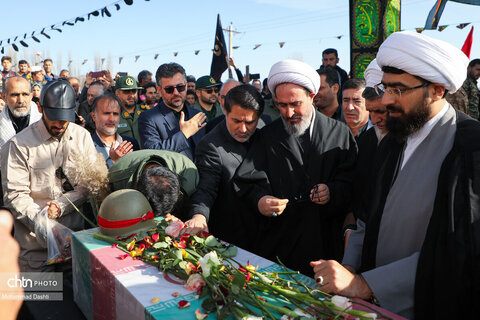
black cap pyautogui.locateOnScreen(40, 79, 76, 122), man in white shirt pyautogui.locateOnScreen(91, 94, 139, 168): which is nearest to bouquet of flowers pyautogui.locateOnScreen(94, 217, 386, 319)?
black cap pyautogui.locateOnScreen(40, 79, 76, 122)

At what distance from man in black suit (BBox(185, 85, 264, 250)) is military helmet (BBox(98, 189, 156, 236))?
0.38 metres

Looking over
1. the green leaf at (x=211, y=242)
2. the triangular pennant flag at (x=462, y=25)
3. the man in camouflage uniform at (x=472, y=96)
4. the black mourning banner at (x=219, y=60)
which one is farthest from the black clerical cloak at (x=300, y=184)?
the triangular pennant flag at (x=462, y=25)

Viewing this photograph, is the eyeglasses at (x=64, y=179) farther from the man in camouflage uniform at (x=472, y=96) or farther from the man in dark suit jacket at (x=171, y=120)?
the man in camouflage uniform at (x=472, y=96)

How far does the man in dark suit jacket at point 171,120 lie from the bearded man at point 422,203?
2.18 m

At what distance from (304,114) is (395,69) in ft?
2.96

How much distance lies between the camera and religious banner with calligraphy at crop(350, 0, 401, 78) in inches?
255

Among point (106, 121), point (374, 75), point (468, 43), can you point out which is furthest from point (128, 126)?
point (468, 43)

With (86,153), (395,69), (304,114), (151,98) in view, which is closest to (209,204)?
(304,114)

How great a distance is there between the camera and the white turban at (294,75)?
268 centimetres

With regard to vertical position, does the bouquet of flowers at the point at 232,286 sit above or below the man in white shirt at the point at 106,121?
below

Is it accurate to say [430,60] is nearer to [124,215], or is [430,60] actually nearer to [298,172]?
[298,172]

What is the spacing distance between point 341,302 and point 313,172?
4.27ft

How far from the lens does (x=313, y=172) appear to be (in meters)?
2.64

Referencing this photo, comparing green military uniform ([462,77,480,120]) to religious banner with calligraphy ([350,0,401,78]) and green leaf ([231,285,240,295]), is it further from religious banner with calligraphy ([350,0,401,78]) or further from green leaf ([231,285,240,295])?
green leaf ([231,285,240,295])
